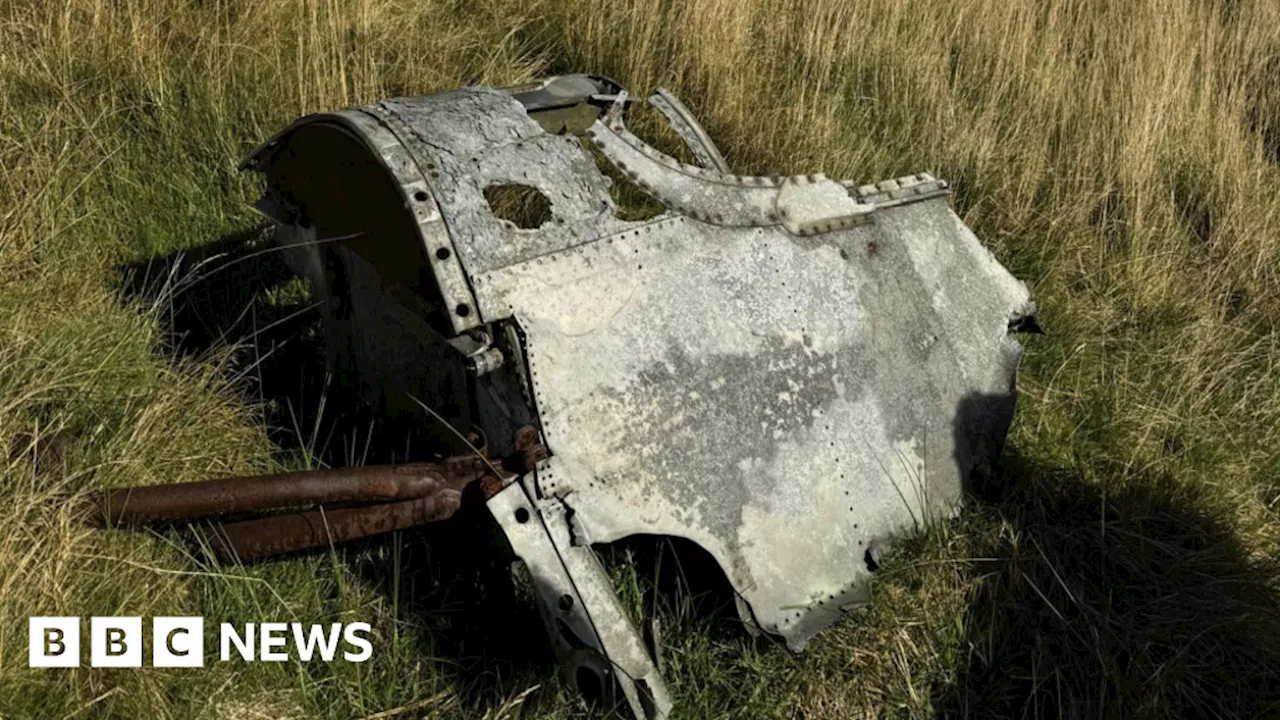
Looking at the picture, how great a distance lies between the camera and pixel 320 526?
2.59 meters

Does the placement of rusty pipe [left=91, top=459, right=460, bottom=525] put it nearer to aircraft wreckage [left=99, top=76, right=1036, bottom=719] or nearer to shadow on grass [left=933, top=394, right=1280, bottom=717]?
aircraft wreckage [left=99, top=76, right=1036, bottom=719]

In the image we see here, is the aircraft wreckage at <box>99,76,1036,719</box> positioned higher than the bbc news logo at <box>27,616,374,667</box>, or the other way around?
the aircraft wreckage at <box>99,76,1036,719</box>

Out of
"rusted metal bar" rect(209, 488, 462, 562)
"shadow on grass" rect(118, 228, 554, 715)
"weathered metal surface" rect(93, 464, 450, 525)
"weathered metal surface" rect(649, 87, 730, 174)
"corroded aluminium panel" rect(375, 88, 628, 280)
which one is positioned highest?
"corroded aluminium panel" rect(375, 88, 628, 280)

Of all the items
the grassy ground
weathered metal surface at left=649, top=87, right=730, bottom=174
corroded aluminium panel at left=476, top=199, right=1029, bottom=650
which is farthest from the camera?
weathered metal surface at left=649, top=87, right=730, bottom=174

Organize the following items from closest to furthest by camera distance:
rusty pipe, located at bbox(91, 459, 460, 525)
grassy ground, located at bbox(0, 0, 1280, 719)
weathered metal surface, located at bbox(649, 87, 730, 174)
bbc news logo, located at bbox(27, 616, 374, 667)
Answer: bbc news logo, located at bbox(27, 616, 374, 667)
rusty pipe, located at bbox(91, 459, 460, 525)
grassy ground, located at bbox(0, 0, 1280, 719)
weathered metal surface, located at bbox(649, 87, 730, 174)

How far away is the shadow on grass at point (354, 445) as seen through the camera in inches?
111

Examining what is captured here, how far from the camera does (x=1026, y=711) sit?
9.22ft

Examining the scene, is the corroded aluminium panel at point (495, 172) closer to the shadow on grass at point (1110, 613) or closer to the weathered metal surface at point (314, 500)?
the weathered metal surface at point (314, 500)

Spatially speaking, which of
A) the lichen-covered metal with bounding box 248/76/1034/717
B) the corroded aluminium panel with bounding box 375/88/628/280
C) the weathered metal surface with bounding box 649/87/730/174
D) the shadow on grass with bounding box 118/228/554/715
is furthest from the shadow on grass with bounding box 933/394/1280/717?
the corroded aluminium panel with bounding box 375/88/628/280

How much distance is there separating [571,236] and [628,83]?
230 centimetres

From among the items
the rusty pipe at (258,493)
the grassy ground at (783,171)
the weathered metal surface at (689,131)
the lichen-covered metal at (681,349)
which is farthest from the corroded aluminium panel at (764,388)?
the weathered metal surface at (689,131)

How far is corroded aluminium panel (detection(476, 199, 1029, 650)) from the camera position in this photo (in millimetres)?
2607

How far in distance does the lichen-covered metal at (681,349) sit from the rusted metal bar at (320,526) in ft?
0.61

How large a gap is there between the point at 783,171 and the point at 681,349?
6.65ft
